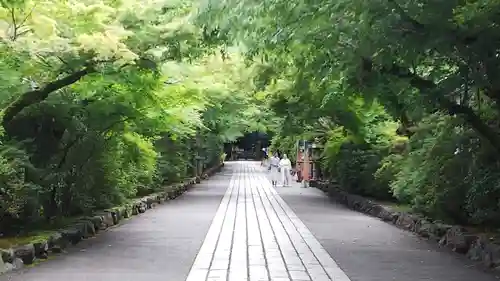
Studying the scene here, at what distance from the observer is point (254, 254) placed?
11000mm

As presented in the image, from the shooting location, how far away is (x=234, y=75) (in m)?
23.4

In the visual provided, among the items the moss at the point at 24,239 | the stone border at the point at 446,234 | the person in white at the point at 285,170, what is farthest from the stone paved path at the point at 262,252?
the person in white at the point at 285,170

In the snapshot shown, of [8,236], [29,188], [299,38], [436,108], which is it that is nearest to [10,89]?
[29,188]

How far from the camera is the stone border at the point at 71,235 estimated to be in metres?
9.45

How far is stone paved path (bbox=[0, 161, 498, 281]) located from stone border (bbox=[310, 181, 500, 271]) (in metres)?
0.27

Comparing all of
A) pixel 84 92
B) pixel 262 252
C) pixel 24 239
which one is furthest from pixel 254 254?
pixel 84 92

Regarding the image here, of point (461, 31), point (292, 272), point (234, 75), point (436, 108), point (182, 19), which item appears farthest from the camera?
point (234, 75)

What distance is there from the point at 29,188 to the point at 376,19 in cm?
666

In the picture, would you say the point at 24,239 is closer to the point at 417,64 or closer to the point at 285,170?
the point at 417,64

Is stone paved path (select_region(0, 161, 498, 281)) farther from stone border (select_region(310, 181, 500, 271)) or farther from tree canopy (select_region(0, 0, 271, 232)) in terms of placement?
tree canopy (select_region(0, 0, 271, 232))

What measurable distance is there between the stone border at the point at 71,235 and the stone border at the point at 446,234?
22.9ft

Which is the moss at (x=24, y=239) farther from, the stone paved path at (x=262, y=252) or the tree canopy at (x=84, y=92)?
the stone paved path at (x=262, y=252)

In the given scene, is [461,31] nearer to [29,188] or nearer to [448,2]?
[448,2]

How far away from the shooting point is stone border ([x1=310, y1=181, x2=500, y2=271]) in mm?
10227
